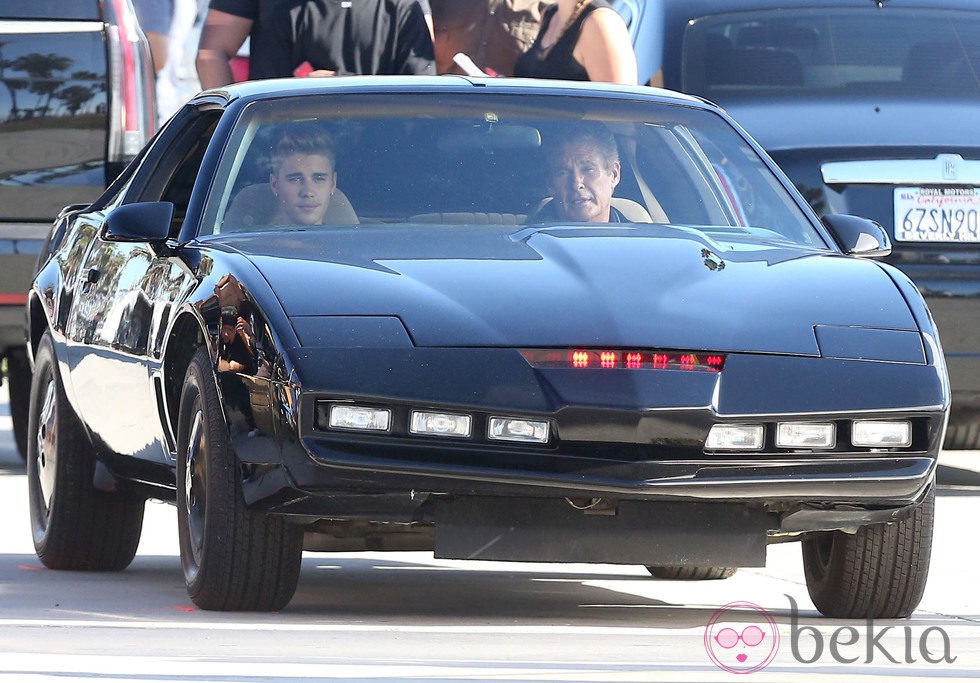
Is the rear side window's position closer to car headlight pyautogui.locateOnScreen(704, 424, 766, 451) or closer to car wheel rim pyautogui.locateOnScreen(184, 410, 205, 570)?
car wheel rim pyautogui.locateOnScreen(184, 410, 205, 570)

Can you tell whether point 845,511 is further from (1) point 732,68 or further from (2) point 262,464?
(1) point 732,68

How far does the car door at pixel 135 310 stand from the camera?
6.83 m

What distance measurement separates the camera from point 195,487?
638 cm

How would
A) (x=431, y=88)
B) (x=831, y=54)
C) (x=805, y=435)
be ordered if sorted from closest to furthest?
(x=805, y=435), (x=431, y=88), (x=831, y=54)

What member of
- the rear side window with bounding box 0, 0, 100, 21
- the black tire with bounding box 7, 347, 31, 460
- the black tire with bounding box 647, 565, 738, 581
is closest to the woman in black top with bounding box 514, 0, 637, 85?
the rear side window with bounding box 0, 0, 100, 21

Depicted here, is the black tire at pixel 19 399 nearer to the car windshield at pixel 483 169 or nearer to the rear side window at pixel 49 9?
the rear side window at pixel 49 9

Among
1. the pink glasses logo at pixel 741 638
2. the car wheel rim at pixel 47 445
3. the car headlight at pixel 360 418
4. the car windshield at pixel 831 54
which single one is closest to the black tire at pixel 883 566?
the pink glasses logo at pixel 741 638

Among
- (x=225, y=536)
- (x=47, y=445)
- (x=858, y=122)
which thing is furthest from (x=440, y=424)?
(x=858, y=122)

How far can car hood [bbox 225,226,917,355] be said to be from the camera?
5.91 meters

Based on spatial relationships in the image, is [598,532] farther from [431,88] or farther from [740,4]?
[740,4]

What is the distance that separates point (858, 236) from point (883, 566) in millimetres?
1072

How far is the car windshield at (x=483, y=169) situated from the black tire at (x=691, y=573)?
4.31 feet

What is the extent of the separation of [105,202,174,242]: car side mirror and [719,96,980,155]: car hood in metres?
3.71

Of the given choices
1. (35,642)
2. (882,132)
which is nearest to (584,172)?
(35,642)
